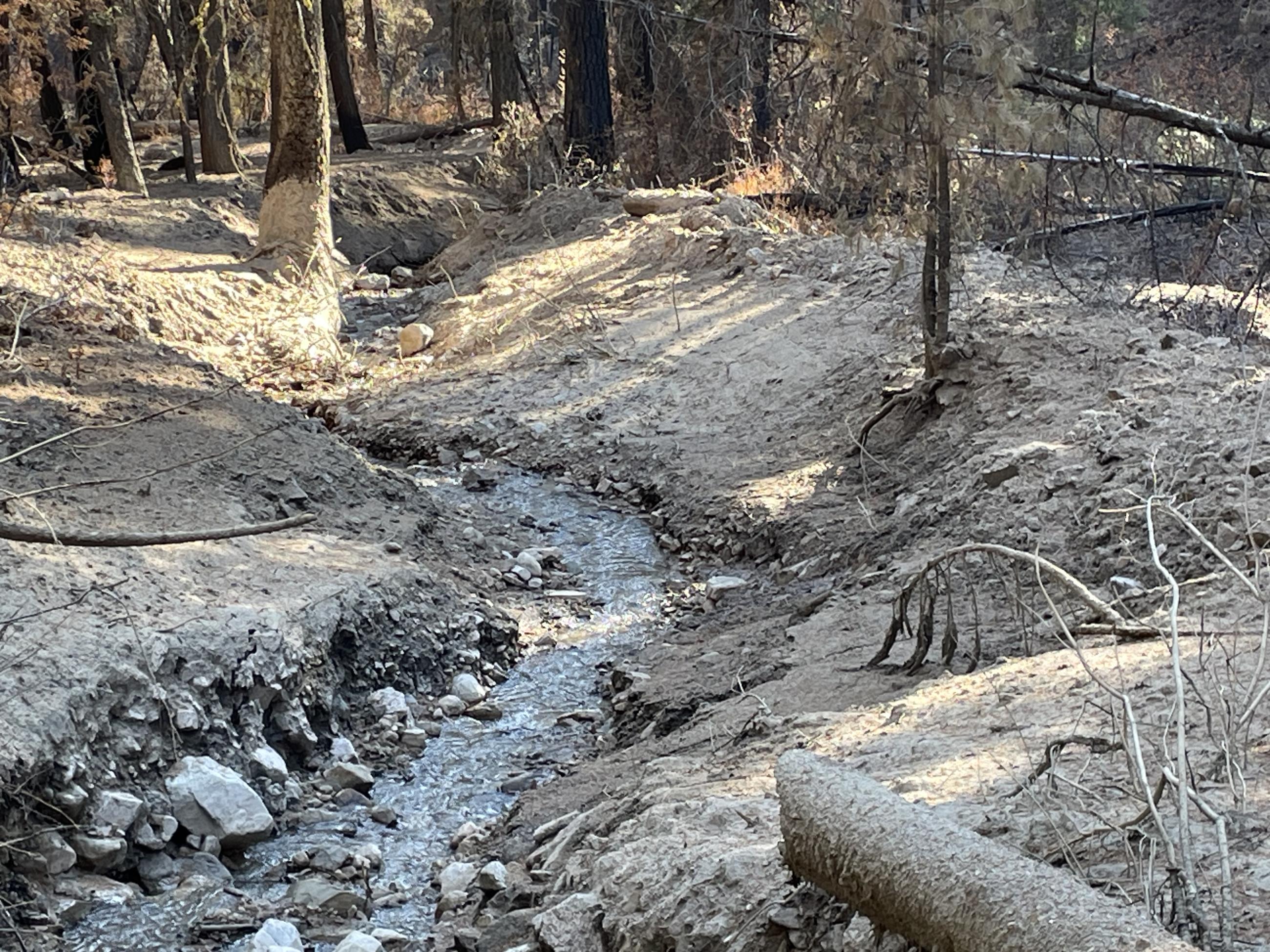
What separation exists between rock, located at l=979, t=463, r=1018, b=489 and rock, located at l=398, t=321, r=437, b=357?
6.39 metres

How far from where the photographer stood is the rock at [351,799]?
5312mm

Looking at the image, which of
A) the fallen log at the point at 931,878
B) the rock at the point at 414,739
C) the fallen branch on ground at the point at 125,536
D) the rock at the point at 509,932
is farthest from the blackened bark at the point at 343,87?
the fallen log at the point at 931,878

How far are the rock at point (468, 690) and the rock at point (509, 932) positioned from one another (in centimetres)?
221

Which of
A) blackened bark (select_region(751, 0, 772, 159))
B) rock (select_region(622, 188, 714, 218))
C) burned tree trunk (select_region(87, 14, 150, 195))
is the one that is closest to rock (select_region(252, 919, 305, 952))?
blackened bark (select_region(751, 0, 772, 159))

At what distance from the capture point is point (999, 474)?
6.84 meters

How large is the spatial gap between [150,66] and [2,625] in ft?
79.2

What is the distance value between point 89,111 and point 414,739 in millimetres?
11541

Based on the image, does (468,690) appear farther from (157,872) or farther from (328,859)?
(157,872)

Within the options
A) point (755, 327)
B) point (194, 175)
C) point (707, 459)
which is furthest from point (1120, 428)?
point (194, 175)

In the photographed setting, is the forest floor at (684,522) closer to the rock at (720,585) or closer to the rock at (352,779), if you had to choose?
the rock at (720,585)

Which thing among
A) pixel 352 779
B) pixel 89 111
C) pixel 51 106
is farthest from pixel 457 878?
pixel 51 106

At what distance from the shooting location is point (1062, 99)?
21.0ft

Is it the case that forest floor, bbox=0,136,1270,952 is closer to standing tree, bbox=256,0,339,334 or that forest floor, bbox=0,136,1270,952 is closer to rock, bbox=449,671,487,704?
rock, bbox=449,671,487,704

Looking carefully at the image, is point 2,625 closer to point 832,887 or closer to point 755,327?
point 832,887
